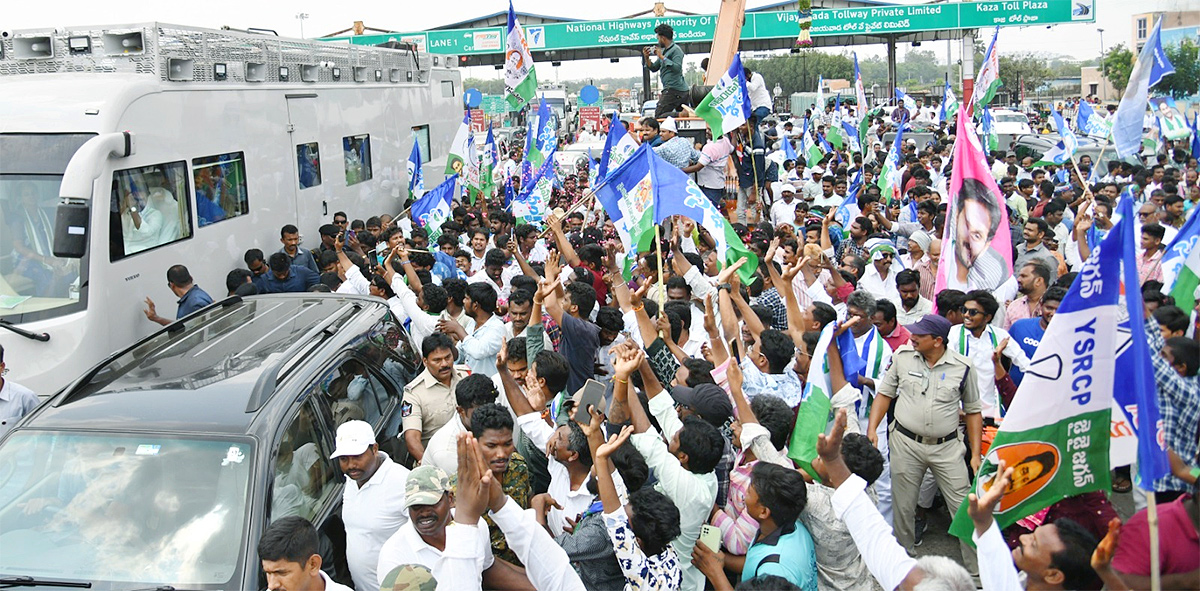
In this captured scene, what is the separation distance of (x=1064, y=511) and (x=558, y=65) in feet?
140

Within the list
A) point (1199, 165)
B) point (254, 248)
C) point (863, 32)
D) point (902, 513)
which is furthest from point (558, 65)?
point (902, 513)

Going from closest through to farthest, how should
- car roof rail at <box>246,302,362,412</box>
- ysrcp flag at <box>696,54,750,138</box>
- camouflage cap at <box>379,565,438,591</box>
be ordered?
camouflage cap at <box>379,565,438,591</box>, car roof rail at <box>246,302,362,412</box>, ysrcp flag at <box>696,54,750,138</box>

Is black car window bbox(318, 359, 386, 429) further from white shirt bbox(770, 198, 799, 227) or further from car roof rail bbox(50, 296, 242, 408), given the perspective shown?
white shirt bbox(770, 198, 799, 227)

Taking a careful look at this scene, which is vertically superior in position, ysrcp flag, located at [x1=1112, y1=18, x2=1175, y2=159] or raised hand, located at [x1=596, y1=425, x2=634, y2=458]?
ysrcp flag, located at [x1=1112, y1=18, x2=1175, y2=159]

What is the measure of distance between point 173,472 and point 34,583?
0.62 meters

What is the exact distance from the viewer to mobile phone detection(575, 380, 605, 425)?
4.38 meters

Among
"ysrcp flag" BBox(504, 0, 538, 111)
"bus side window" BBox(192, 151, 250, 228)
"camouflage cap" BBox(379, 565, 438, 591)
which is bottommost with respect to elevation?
"camouflage cap" BBox(379, 565, 438, 591)

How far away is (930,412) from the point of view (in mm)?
5508

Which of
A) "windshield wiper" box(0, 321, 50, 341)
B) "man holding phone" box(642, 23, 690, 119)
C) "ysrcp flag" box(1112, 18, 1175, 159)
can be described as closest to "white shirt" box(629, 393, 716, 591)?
"windshield wiper" box(0, 321, 50, 341)

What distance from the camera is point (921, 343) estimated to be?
5.42 metres

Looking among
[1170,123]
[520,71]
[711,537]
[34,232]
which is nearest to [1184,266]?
[711,537]

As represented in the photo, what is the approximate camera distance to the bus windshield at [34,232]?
24.1 ft

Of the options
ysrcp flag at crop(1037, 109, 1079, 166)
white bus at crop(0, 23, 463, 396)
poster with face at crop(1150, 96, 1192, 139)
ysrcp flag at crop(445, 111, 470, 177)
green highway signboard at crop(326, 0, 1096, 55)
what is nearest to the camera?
white bus at crop(0, 23, 463, 396)

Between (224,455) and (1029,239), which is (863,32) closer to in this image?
(1029,239)
